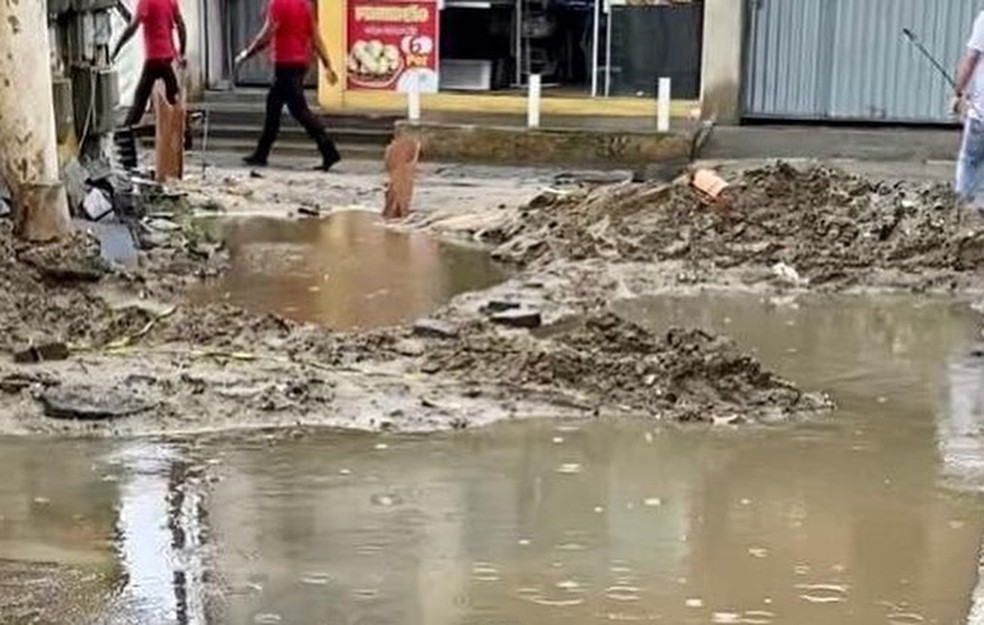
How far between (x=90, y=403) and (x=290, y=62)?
421 inches

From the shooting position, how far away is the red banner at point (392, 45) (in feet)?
71.4

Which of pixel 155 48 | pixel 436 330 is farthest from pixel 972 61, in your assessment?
pixel 155 48

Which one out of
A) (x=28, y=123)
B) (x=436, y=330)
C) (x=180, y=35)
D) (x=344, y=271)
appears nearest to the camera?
(x=436, y=330)

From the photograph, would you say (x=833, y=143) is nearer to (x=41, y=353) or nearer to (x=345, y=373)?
(x=345, y=373)

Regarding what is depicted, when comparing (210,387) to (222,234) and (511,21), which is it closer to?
(222,234)

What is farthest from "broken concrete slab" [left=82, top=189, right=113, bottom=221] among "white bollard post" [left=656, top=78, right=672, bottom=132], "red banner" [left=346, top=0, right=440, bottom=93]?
"red banner" [left=346, top=0, right=440, bottom=93]

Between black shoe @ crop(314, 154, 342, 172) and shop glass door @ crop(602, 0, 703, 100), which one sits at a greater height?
shop glass door @ crop(602, 0, 703, 100)

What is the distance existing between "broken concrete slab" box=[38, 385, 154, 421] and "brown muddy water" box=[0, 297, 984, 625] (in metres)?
0.31

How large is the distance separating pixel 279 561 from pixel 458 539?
0.68 meters

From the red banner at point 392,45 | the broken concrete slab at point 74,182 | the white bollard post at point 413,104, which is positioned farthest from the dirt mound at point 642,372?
the red banner at point 392,45

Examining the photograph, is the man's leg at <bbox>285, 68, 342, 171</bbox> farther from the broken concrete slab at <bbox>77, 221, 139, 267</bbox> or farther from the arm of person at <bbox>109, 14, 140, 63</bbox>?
the broken concrete slab at <bbox>77, 221, 139, 267</bbox>

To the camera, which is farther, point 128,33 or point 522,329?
point 128,33

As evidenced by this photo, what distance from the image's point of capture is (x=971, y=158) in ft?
43.7

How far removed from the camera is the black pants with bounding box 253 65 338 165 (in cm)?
1833
